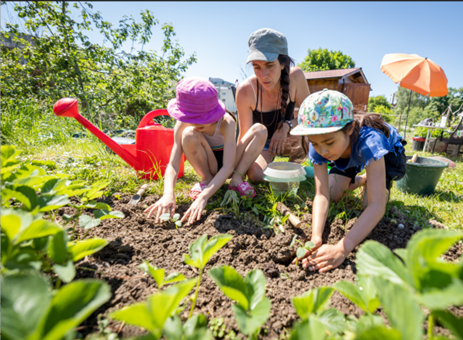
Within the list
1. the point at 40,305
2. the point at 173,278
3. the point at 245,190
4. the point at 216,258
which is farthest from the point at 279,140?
the point at 40,305

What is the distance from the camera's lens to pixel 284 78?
2.25 metres

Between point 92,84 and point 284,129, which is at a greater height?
point 92,84

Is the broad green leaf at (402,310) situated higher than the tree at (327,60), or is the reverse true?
the tree at (327,60)

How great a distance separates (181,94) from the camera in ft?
5.45

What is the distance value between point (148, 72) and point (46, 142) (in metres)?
2.51

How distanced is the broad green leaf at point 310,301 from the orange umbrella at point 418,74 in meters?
5.75

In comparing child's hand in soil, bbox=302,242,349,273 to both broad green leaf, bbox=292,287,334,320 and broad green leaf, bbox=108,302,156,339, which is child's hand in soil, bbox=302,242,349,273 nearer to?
broad green leaf, bbox=292,287,334,320

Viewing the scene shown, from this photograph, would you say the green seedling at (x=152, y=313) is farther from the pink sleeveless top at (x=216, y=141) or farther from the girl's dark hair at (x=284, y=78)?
the girl's dark hair at (x=284, y=78)

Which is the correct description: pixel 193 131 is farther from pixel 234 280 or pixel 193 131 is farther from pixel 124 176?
pixel 234 280

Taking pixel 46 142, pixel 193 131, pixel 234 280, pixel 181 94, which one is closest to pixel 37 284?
pixel 234 280

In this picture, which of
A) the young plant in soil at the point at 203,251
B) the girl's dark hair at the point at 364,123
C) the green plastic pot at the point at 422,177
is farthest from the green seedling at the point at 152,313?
the green plastic pot at the point at 422,177

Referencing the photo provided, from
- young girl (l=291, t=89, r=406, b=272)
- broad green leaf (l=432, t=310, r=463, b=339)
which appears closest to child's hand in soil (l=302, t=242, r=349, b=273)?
young girl (l=291, t=89, r=406, b=272)

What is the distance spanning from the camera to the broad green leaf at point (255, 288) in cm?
59

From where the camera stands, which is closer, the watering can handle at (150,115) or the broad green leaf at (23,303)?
the broad green leaf at (23,303)
